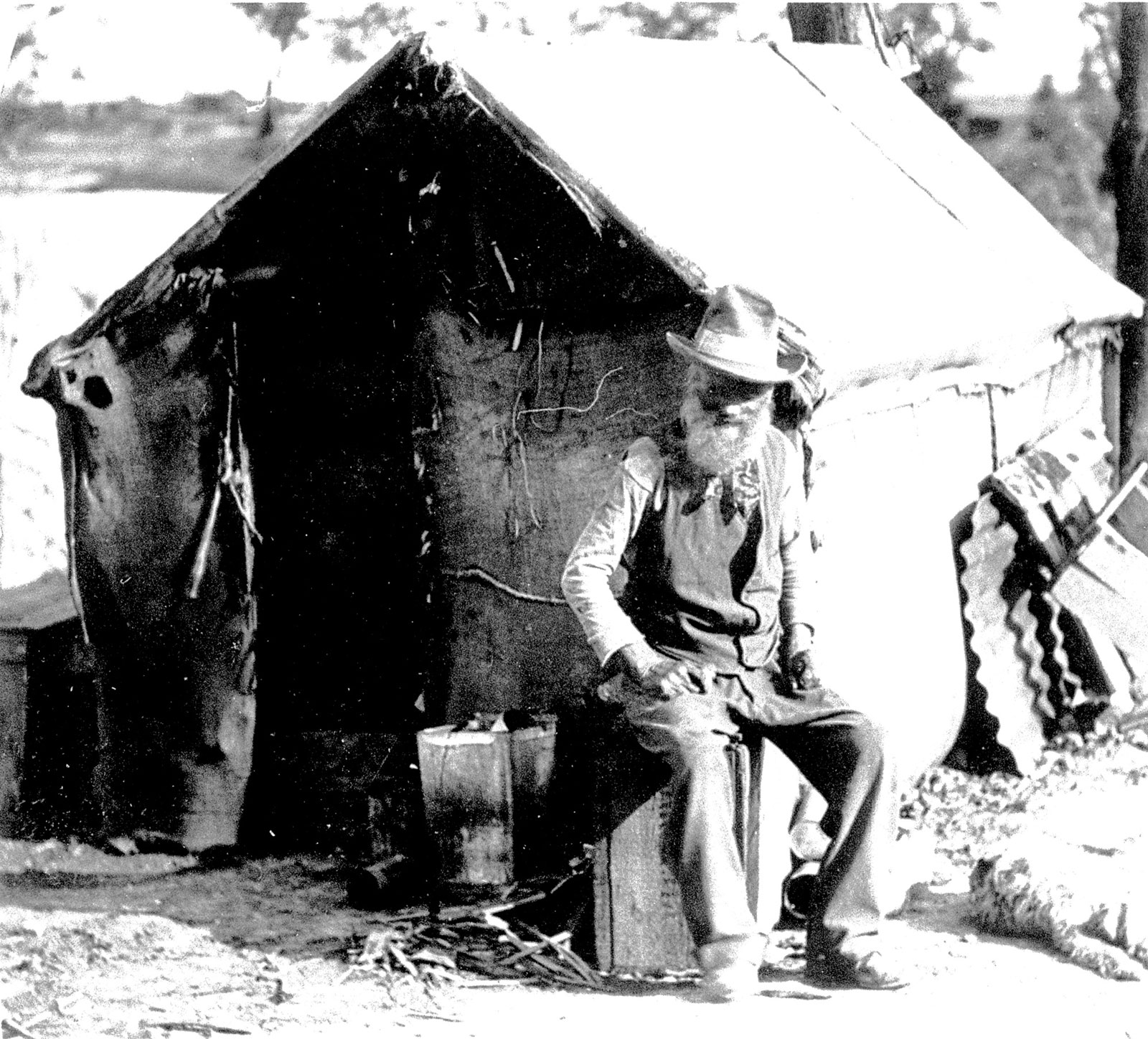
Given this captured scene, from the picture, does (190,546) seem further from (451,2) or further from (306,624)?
(451,2)

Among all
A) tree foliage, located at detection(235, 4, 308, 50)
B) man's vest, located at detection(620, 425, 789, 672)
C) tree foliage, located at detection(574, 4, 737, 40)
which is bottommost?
man's vest, located at detection(620, 425, 789, 672)

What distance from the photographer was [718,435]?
17.1 feet

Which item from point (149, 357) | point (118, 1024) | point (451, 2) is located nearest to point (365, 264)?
point (149, 357)

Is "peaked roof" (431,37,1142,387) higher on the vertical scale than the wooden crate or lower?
higher

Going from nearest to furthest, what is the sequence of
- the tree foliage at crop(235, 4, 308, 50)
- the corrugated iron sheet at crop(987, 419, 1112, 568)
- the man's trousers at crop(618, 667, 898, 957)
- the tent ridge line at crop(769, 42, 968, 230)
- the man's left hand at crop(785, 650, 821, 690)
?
the man's trousers at crop(618, 667, 898, 957)
the man's left hand at crop(785, 650, 821, 690)
the corrugated iron sheet at crop(987, 419, 1112, 568)
the tent ridge line at crop(769, 42, 968, 230)
the tree foliage at crop(235, 4, 308, 50)

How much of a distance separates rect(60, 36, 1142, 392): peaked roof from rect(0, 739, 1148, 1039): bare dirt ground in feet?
6.50

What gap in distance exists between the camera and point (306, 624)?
278 inches

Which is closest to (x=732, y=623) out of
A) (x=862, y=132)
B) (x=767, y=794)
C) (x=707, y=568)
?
(x=707, y=568)

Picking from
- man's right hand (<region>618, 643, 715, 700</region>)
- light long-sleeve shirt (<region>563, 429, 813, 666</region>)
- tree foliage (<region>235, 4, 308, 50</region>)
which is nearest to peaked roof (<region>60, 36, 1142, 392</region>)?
Result: light long-sleeve shirt (<region>563, 429, 813, 666</region>)

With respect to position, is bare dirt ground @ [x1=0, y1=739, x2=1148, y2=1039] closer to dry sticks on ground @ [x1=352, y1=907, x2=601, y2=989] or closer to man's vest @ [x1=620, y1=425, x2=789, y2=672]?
dry sticks on ground @ [x1=352, y1=907, x2=601, y2=989]

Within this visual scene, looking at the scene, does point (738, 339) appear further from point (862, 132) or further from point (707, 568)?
point (862, 132)

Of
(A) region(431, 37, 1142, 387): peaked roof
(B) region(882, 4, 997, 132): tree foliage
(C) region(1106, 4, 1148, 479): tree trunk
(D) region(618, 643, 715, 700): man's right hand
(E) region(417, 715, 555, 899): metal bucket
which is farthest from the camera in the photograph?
(B) region(882, 4, 997, 132): tree foliage

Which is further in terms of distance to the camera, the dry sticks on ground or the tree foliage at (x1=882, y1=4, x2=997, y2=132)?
the tree foliage at (x1=882, y1=4, x2=997, y2=132)

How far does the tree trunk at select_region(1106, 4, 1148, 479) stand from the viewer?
418 inches
